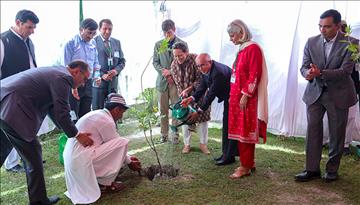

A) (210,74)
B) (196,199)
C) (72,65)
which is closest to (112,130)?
(72,65)

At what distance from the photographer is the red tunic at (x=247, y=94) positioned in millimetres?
3152

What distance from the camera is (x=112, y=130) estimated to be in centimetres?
311

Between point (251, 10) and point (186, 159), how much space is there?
2649 millimetres

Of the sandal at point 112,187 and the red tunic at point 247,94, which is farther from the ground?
the red tunic at point 247,94

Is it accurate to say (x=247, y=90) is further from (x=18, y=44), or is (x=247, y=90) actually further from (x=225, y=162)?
Result: (x=18, y=44)

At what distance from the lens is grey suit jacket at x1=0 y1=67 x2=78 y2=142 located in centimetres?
256

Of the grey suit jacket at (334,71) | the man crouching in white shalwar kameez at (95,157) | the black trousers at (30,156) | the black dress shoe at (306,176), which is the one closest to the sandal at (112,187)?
the man crouching in white shalwar kameez at (95,157)

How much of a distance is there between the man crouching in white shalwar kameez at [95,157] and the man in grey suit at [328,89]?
166cm

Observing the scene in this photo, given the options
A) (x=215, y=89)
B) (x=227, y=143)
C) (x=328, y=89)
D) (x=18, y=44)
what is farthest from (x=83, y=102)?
(x=328, y=89)

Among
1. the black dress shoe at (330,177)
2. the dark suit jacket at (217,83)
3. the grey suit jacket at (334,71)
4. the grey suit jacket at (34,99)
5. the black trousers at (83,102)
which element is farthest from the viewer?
the black trousers at (83,102)

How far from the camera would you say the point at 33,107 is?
2.66 meters

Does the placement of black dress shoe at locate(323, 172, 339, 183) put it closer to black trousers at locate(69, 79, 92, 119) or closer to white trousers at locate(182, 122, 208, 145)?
white trousers at locate(182, 122, 208, 145)

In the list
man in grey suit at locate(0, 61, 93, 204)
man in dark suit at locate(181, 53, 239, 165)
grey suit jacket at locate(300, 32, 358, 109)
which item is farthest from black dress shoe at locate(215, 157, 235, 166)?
man in grey suit at locate(0, 61, 93, 204)

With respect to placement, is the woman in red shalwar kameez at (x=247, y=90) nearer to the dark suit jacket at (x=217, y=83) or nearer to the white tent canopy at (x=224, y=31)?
the dark suit jacket at (x=217, y=83)
